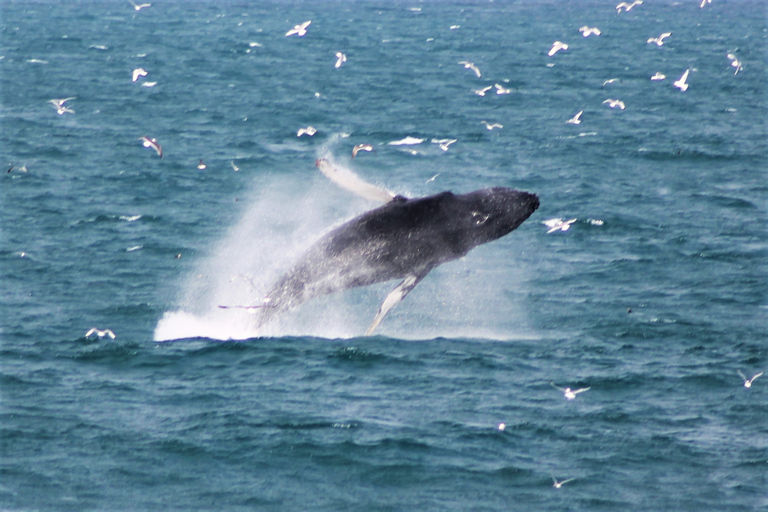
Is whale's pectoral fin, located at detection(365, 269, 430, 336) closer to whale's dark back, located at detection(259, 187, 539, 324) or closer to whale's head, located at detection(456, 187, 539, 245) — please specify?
whale's dark back, located at detection(259, 187, 539, 324)

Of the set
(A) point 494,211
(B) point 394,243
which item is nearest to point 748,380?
(A) point 494,211

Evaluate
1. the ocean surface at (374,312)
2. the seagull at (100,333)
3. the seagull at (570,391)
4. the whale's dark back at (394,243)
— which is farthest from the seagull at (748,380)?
the seagull at (100,333)

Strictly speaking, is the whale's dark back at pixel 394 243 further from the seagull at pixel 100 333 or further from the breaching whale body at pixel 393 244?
the seagull at pixel 100 333

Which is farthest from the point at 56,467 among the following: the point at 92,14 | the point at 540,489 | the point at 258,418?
the point at 92,14

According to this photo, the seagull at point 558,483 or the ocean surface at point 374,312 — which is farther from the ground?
the seagull at point 558,483

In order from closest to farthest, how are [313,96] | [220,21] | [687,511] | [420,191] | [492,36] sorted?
1. [687,511]
2. [420,191]
3. [313,96]
4. [492,36]
5. [220,21]

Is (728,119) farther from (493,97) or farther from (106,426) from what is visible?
(106,426)

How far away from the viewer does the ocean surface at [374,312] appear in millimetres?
22922

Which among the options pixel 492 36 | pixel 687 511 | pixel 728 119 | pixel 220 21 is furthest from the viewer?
pixel 220 21

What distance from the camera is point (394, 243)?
2594 centimetres

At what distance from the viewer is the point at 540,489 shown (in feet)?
73.2

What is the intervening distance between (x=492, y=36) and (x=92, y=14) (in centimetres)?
5555

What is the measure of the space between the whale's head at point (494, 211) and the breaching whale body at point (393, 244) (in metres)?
0.02

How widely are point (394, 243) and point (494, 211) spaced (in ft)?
8.90
